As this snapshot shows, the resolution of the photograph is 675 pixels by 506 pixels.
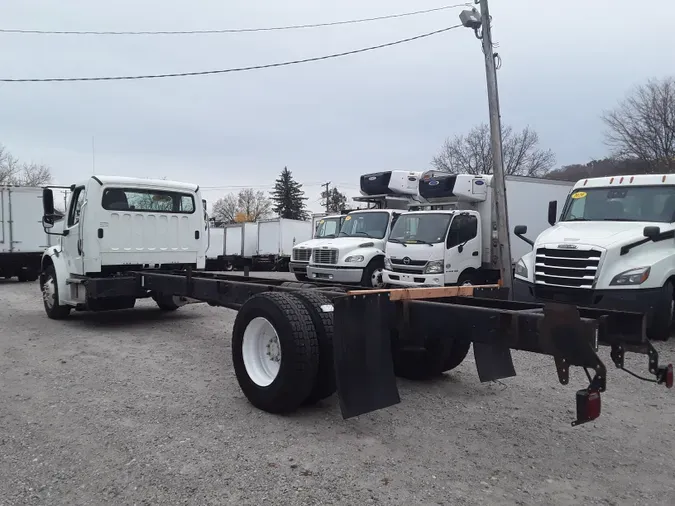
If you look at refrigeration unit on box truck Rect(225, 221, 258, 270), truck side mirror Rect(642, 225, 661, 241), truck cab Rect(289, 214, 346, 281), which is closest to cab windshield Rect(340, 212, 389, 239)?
truck cab Rect(289, 214, 346, 281)

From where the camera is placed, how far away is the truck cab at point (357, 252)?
554 inches

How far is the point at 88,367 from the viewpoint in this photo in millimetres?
6512

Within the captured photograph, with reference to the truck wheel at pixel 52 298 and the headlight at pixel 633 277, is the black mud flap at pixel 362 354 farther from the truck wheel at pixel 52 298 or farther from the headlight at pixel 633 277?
the truck wheel at pixel 52 298

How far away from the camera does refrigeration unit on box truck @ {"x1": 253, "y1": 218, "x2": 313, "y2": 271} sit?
2988 cm

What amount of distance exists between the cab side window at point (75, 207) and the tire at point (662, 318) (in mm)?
9125

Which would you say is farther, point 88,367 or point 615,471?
point 88,367

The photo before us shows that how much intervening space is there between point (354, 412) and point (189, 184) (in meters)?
7.17

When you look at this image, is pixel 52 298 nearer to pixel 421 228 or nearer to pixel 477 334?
pixel 421 228

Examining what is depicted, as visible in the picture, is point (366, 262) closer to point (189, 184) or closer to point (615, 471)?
point (189, 184)

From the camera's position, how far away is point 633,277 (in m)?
7.68

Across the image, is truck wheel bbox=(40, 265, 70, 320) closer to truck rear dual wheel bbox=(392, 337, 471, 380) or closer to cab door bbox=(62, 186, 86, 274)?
cab door bbox=(62, 186, 86, 274)

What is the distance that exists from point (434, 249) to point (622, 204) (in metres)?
4.06

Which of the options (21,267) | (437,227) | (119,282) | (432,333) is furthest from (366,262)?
(21,267)

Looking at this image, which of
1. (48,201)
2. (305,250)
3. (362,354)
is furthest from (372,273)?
(362,354)
